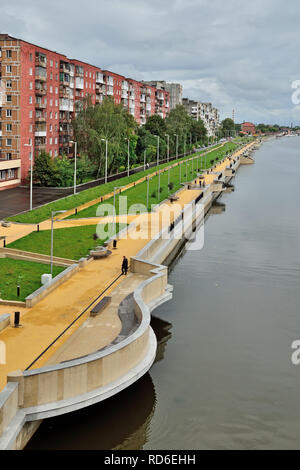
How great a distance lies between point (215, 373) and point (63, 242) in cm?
1948

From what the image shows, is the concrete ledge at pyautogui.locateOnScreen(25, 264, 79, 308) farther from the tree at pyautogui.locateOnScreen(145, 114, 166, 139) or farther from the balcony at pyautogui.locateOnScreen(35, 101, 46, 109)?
the tree at pyautogui.locateOnScreen(145, 114, 166, 139)

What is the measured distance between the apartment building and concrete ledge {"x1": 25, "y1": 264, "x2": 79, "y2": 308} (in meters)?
32.4

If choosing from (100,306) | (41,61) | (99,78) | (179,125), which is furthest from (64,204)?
(179,125)

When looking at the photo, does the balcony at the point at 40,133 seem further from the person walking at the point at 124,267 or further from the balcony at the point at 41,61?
the person walking at the point at 124,267

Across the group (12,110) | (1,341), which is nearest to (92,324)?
(1,341)

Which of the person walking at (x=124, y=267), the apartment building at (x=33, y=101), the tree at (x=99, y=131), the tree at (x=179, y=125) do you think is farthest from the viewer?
the tree at (x=179, y=125)

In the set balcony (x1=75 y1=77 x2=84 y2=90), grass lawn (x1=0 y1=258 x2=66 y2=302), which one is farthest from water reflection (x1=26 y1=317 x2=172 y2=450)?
balcony (x1=75 y1=77 x2=84 y2=90)

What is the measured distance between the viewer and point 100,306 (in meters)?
25.2

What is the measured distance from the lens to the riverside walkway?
20.5 metres

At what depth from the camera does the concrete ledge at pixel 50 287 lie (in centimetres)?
2584

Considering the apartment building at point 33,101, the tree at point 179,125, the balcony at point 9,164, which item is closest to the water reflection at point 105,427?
the apartment building at point 33,101

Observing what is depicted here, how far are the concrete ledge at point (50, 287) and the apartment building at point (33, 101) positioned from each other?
32426mm

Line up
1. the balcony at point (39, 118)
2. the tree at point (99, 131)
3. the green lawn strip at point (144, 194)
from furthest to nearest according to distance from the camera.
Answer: the tree at point (99, 131)
the balcony at point (39, 118)
the green lawn strip at point (144, 194)

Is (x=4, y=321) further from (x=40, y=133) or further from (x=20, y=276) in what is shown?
(x=40, y=133)
